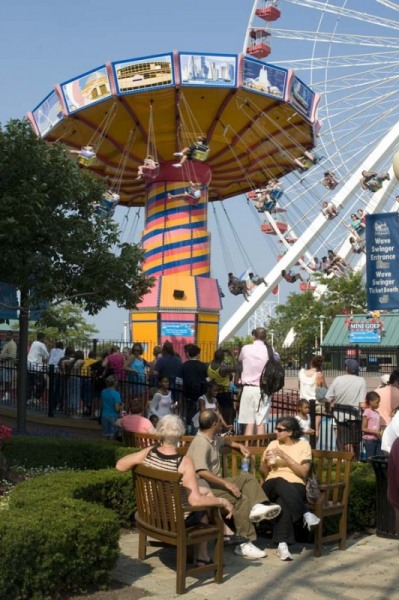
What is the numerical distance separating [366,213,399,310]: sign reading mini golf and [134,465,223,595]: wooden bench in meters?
4.06

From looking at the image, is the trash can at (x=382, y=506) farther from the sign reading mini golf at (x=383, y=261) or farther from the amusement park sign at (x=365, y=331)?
the amusement park sign at (x=365, y=331)

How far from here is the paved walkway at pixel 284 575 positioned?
5930 mm

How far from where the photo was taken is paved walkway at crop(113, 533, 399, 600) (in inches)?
233

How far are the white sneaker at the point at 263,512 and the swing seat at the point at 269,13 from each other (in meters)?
27.9

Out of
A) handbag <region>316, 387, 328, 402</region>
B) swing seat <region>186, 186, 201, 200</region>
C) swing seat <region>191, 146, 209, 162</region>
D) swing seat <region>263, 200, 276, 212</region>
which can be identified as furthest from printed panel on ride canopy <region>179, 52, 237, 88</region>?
handbag <region>316, 387, 328, 402</region>

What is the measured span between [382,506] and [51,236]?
240 inches

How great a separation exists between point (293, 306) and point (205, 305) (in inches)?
1752

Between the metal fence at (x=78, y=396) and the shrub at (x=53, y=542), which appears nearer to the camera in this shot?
the shrub at (x=53, y=542)

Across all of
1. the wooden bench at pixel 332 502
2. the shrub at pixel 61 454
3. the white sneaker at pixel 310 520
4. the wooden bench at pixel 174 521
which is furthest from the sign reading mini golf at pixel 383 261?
the wooden bench at pixel 174 521

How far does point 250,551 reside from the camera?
269 inches

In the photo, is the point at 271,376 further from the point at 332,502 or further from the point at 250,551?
the point at 250,551

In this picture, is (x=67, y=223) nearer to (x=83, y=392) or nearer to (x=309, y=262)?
(x=83, y=392)

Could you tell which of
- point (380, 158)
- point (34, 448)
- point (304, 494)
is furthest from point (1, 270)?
point (380, 158)

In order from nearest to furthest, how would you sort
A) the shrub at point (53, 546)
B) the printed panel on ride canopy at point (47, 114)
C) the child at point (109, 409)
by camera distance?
1. the shrub at point (53, 546)
2. the child at point (109, 409)
3. the printed panel on ride canopy at point (47, 114)
